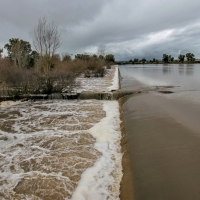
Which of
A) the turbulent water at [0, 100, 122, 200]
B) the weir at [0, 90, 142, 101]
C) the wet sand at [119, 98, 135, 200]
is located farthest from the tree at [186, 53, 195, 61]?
the wet sand at [119, 98, 135, 200]

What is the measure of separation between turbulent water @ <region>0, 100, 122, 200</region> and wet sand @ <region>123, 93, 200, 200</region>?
1.53 ft

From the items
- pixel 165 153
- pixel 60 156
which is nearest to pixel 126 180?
pixel 165 153

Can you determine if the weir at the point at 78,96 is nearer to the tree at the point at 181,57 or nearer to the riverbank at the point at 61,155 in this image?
the riverbank at the point at 61,155

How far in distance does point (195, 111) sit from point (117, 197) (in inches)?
214

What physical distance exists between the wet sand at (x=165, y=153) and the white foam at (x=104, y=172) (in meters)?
0.36

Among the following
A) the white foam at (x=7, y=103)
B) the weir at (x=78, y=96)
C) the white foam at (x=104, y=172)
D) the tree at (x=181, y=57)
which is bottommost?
the white foam at (x=104, y=172)

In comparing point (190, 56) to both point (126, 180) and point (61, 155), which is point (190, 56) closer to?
point (61, 155)

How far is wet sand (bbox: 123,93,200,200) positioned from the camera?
2.98 metres

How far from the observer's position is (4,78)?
1120 cm

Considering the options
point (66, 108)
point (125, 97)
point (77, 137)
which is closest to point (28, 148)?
point (77, 137)

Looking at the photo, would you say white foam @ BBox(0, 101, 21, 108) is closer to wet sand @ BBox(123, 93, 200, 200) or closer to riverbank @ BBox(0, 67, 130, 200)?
riverbank @ BBox(0, 67, 130, 200)

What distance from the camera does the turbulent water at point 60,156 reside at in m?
3.34

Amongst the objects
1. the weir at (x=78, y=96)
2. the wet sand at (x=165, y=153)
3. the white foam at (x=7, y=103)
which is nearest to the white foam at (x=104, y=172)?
the wet sand at (x=165, y=153)

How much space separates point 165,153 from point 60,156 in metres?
2.45
